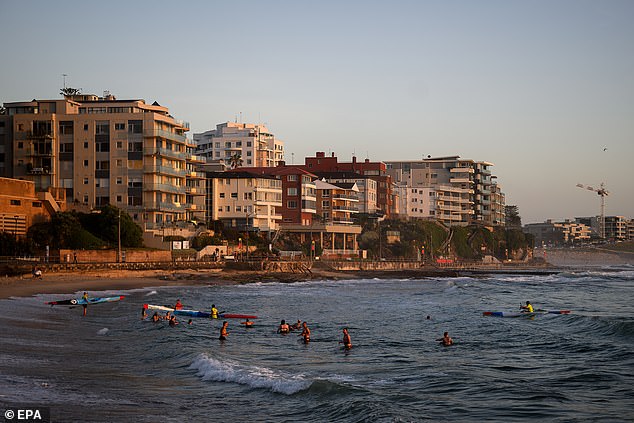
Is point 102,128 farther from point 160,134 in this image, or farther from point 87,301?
point 87,301

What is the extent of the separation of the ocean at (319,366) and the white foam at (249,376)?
8cm

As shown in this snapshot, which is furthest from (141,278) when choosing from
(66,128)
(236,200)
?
(236,200)

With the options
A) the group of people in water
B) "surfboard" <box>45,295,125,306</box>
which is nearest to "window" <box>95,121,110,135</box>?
"surfboard" <box>45,295,125,306</box>

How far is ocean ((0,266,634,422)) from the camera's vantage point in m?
23.9

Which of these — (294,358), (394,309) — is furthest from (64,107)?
(294,358)

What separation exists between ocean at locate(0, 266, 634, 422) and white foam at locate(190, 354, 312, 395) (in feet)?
0.25

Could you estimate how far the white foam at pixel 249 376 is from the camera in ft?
90.7

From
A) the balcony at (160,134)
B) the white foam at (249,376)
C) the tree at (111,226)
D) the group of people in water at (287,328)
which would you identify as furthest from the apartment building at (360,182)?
the white foam at (249,376)

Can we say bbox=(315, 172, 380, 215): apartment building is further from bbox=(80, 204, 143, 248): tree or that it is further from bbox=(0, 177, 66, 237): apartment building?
bbox=(0, 177, 66, 237): apartment building

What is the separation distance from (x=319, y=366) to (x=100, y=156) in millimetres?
73297

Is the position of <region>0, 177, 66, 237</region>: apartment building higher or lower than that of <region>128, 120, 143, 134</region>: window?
lower

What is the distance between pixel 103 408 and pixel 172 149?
82240mm

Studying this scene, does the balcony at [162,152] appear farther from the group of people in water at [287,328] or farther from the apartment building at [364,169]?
the apartment building at [364,169]

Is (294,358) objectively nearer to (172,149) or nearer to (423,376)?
(423,376)
